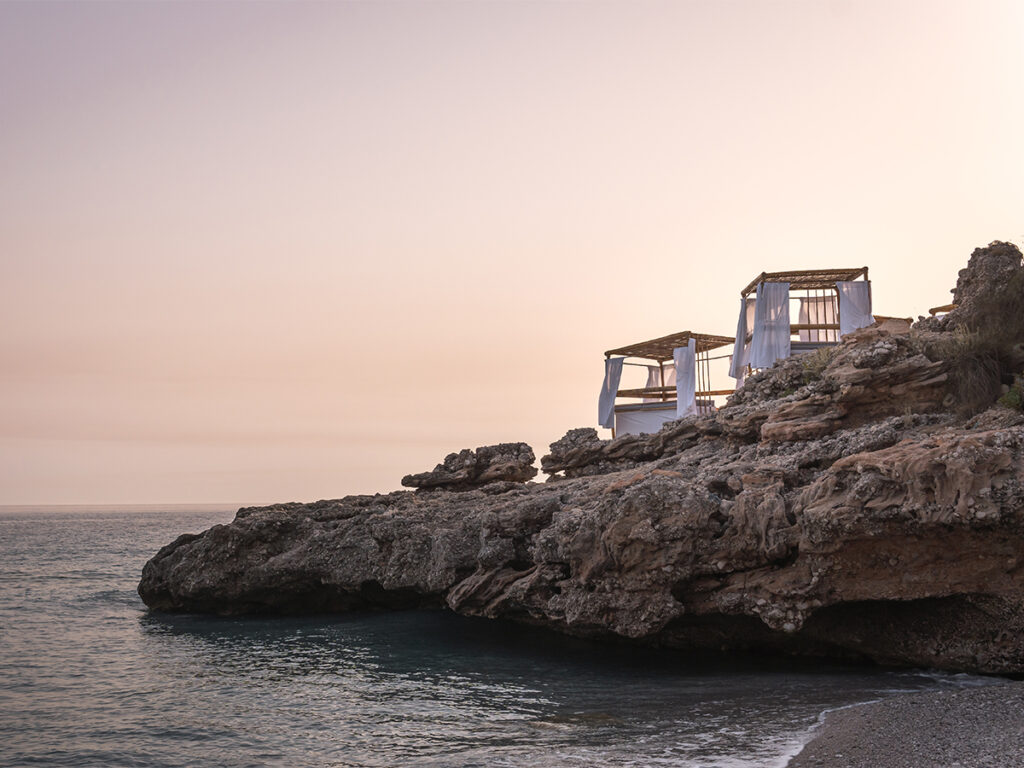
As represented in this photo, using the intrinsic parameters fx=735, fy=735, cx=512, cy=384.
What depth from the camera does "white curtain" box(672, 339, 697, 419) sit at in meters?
36.3

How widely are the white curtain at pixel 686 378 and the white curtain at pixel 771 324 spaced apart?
469cm

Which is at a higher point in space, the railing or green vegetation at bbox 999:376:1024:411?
the railing

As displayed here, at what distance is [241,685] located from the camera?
48.1 ft

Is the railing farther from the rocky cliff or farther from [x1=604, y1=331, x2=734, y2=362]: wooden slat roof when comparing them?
the rocky cliff

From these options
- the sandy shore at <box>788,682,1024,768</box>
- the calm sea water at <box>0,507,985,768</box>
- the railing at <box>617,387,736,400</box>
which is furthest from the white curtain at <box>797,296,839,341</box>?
the sandy shore at <box>788,682,1024,768</box>

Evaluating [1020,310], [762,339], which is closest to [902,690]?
[1020,310]

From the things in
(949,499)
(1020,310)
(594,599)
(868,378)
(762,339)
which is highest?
(762,339)

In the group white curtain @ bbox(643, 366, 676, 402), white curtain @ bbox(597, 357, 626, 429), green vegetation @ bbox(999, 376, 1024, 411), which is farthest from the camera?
white curtain @ bbox(643, 366, 676, 402)

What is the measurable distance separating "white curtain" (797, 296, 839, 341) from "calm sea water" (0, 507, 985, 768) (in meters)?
21.7

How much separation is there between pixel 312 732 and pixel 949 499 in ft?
33.9

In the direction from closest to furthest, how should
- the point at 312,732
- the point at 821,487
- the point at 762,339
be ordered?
the point at 312,732 < the point at 821,487 < the point at 762,339

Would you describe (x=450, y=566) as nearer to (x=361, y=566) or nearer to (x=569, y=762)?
(x=361, y=566)

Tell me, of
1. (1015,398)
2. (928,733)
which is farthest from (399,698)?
(1015,398)

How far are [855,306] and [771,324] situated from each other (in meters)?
3.47
